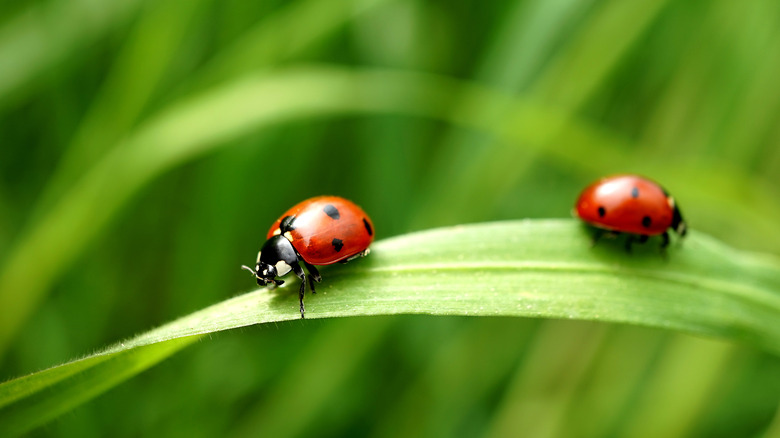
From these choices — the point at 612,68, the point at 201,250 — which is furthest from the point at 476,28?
the point at 201,250

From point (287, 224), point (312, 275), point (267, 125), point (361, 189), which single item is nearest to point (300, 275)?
point (312, 275)

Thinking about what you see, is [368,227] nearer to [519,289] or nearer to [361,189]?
[519,289]

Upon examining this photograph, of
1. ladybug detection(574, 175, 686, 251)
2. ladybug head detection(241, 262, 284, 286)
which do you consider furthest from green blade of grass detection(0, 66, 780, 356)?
ladybug head detection(241, 262, 284, 286)

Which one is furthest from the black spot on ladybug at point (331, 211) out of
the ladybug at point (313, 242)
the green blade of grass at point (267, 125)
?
the green blade of grass at point (267, 125)

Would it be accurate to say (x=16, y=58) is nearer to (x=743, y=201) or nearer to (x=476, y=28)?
(x=476, y=28)

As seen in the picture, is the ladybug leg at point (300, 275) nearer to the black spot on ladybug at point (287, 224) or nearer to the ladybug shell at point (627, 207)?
the black spot on ladybug at point (287, 224)

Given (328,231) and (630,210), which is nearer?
(328,231)
